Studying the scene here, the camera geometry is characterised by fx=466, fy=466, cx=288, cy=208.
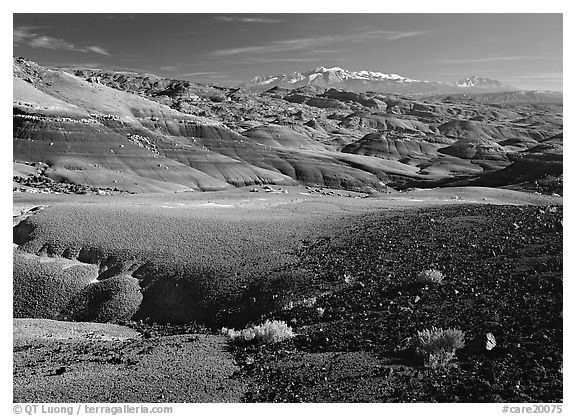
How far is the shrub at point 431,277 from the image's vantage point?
1366cm

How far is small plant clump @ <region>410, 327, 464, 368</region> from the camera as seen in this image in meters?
9.67

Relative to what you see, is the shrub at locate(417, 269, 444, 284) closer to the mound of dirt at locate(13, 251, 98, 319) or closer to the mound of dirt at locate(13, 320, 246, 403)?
the mound of dirt at locate(13, 320, 246, 403)

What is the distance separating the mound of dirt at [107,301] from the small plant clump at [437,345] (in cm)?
1054

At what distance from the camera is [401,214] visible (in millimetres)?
23094

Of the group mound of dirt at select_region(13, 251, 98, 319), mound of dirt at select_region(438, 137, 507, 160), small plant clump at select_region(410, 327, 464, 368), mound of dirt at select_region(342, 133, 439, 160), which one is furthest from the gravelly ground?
mound of dirt at select_region(438, 137, 507, 160)

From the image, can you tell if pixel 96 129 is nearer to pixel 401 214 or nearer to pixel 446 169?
pixel 401 214

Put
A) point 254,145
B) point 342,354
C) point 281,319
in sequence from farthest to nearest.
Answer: point 254,145, point 281,319, point 342,354

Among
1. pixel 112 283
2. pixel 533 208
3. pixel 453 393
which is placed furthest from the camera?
pixel 533 208

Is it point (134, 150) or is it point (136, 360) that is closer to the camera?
point (136, 360)

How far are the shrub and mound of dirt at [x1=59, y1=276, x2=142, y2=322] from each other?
32.6 ft

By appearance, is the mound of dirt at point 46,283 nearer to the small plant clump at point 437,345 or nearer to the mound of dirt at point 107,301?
the mound of dirt at point 107,301

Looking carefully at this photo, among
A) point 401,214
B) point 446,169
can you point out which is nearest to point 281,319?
point 401,214

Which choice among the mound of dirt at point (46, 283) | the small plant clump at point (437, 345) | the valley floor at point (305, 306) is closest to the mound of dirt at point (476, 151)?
the valley floor at point (305, 306)

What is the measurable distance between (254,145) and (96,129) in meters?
42.0
